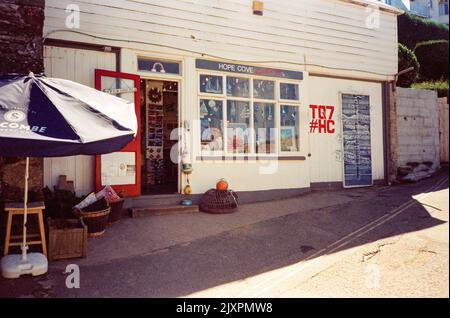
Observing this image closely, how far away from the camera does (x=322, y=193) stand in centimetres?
998

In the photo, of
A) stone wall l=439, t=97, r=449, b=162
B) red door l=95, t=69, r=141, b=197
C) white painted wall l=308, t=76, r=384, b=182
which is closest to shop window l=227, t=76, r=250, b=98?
white painted wall l=308, t=76, r=384, b=182

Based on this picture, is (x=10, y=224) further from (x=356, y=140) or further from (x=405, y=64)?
(x=405, y=64)

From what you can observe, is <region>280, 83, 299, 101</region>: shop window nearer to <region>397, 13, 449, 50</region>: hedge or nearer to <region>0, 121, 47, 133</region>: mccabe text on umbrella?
<region>0, 121, 47, 133</region>: mccabe text on umbrella

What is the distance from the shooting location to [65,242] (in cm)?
514

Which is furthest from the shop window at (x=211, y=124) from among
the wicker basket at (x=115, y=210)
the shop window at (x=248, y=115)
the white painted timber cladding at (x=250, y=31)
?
the wicker basket at (x=115, y=210)

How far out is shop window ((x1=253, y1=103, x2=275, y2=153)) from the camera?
9383mm

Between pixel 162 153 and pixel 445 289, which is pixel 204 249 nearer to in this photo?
pixel 445 289

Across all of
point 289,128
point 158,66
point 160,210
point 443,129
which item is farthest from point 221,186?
point 443,129

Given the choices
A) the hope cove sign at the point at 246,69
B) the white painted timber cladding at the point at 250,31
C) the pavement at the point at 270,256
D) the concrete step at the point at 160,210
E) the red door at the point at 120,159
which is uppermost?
the white painted timber cladding at the point at 250,31

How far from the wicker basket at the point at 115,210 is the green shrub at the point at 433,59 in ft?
66.1

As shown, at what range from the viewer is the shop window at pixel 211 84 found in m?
8.65

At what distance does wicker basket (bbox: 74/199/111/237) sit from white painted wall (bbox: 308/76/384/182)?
20.2 feet

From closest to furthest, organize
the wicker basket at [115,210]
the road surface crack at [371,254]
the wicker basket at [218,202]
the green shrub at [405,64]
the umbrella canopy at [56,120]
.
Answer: the umbrella canopy at [56,120] < the road surface crack at [371,254] < the wicker basket at [115,210] < the wicker basket at [218,202] < the green shrub at [405,64]

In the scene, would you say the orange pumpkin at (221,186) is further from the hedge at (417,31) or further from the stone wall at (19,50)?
the hedge at (417,31)
